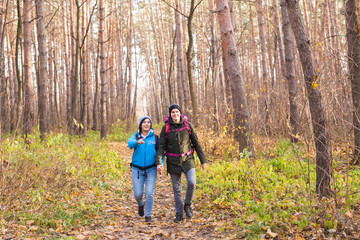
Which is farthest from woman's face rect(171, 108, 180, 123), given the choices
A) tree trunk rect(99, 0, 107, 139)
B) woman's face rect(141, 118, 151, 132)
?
tree trunk rect(99, 0, 107, 139)

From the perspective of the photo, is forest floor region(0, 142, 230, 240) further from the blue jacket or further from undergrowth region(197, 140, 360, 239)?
the blue jacket

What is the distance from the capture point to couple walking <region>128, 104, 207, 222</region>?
445 cm

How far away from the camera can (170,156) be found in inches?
177

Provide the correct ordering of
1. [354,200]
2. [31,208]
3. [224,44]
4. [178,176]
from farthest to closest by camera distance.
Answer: [224,44] → [178,176] → [31,208] → [354,200]

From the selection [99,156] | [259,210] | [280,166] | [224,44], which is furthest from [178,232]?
[224,44]

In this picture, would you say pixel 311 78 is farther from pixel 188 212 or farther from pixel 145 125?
pixel 188 212

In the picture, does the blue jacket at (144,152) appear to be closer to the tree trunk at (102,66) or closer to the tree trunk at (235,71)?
the tree trunk at (235,71)

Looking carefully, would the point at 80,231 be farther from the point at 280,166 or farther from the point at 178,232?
the point at 280,166

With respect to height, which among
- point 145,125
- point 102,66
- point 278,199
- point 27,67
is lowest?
point 278,199

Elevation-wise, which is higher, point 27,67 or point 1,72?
point 1,72

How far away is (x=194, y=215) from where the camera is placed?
15.6 feet

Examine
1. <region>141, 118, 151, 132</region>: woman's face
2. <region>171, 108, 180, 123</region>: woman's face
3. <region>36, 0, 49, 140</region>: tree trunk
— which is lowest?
<region>141, 118, 151, 132</region>: woman's face

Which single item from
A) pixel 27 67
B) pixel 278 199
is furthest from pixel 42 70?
pixel 278 199

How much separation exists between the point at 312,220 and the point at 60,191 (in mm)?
3908
